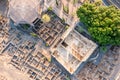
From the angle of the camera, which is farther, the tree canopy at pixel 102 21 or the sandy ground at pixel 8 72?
the sandy ground at pixel 8 72

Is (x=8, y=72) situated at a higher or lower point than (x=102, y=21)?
higher

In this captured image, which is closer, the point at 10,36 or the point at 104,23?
the point at 104,23

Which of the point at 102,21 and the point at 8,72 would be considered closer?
the point at 102,21

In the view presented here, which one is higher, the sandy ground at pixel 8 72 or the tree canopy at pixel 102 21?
the sandy ground at pixel 8 72

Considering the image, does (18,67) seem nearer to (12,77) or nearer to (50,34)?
(12,77)

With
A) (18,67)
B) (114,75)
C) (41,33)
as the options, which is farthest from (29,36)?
(114,75)
